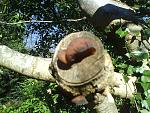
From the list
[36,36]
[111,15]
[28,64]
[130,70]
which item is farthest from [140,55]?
[36,36]

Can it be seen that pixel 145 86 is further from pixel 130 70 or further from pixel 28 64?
pixel 28 64

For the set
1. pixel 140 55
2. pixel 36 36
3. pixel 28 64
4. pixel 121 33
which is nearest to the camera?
pixel 28 64

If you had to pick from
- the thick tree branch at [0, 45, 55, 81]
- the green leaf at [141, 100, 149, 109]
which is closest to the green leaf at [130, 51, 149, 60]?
the green leaf at [141, 100, 149, 109]

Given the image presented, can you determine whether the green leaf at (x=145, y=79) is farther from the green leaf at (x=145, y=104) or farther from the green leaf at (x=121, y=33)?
the green leaf at (x=121, y=33)

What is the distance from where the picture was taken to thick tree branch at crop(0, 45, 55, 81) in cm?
161

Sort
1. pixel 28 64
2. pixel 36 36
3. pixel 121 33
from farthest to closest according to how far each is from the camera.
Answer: pixel 36 36, pixel 121 33, pixel 28 64

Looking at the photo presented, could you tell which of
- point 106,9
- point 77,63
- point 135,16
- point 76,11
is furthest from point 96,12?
point 76,11

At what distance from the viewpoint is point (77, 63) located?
5.00ft

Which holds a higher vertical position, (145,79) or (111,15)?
(111,15)

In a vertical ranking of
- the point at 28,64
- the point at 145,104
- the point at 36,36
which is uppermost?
the point at 28,64

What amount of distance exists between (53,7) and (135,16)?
4.97m

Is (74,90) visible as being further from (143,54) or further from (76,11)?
(76,11)

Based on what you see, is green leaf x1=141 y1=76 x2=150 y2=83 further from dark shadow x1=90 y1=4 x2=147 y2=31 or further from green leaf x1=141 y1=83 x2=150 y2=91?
dark shadow x1=90 y1=4 x2=147 y2=31

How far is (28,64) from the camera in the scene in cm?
162
